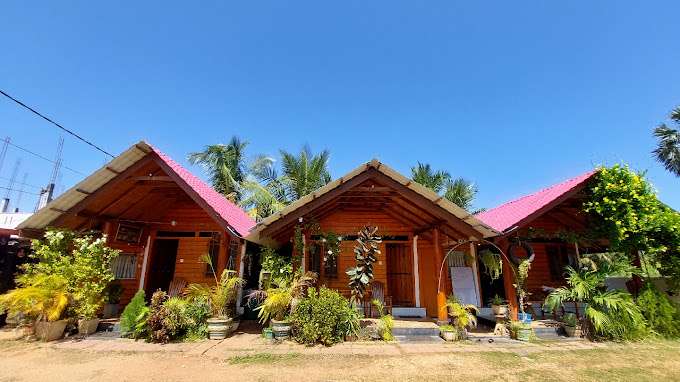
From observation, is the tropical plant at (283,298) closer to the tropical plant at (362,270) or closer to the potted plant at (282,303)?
the potted plant at (282,303)

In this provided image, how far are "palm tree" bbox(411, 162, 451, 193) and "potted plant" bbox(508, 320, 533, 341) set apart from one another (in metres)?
12.0

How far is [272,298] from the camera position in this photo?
7.93 m

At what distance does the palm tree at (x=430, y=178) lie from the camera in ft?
65.3

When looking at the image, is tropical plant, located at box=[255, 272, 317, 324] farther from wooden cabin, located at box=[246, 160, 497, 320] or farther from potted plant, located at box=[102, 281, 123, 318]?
potted plant, located at box=[102, 281, 123, 318]

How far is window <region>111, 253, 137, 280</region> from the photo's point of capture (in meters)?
11.1

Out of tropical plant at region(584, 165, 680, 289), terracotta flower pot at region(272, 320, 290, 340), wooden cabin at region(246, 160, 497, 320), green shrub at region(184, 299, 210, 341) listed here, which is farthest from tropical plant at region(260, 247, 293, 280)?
tropical plant at region(584, 165, 680, 289)

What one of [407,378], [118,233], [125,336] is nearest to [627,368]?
[407,378]

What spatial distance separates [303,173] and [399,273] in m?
8.42

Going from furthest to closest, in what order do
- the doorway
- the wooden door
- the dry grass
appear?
the wooden door → the doorway → the dry grass

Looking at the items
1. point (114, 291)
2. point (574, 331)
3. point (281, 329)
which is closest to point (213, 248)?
point (114, 291)

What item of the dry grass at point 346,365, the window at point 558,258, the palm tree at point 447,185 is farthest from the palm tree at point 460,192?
the dry grass at point 346,365

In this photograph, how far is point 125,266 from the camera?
1131cm

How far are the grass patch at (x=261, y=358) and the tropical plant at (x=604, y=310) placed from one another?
6.89 metres

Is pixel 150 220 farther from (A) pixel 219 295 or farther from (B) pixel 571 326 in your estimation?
(B) pixel 571 326
